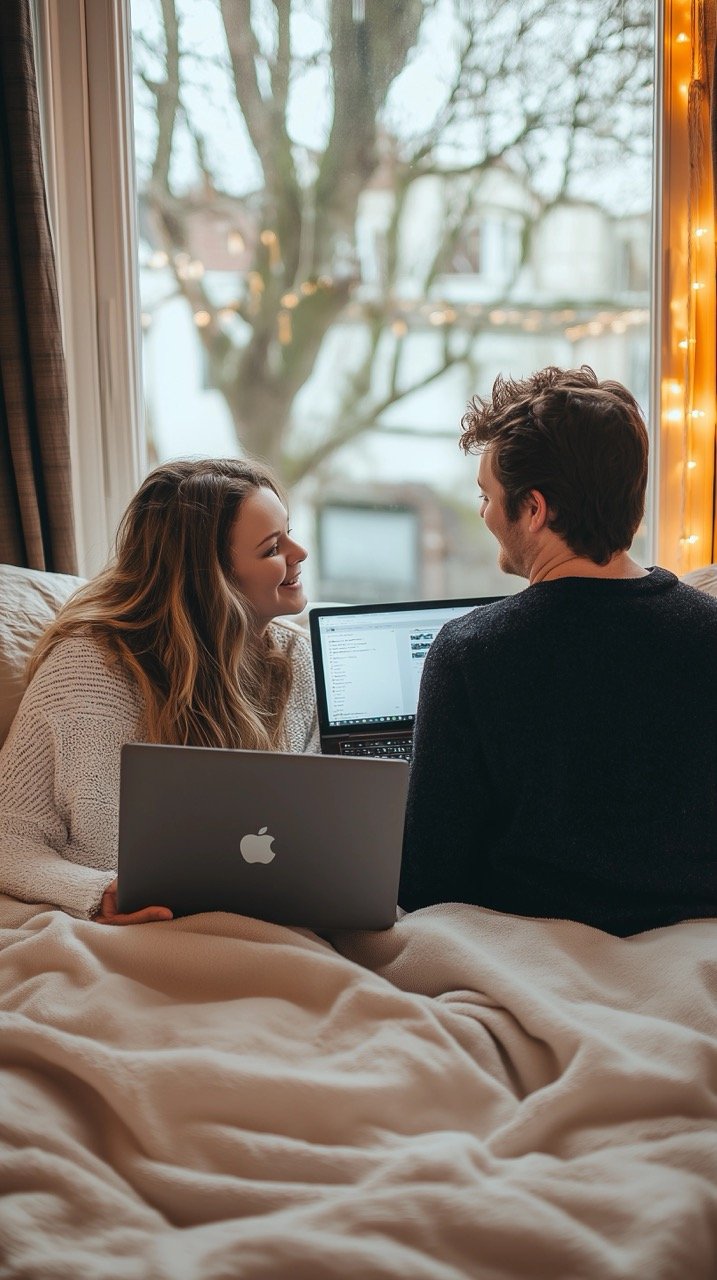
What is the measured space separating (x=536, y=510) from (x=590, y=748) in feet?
1.00

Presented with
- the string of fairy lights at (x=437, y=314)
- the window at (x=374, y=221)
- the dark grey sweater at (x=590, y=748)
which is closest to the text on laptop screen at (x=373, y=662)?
the dark grey sweater at (x=590, y=748)

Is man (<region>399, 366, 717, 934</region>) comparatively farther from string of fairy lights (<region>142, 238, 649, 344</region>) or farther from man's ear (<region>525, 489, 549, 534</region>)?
string of fairy lights (<region>142, 238, 649, 344</region>)

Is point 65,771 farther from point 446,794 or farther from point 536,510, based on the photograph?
point 536,510

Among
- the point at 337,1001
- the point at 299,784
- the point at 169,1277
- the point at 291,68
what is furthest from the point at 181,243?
the point at 169,1277

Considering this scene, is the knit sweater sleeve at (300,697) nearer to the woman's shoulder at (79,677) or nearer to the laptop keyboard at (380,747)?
the laptop keyboard at (380,747)

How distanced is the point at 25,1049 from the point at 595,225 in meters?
2.26

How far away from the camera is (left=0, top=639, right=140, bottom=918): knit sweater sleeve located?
1496 millimetres

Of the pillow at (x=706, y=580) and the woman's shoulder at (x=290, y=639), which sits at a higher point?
the pillow at (x=706, y=580)

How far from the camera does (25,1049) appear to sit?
1.02m

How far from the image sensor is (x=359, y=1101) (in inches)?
37.9

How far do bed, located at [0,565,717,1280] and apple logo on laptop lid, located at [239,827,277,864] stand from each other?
7 cm

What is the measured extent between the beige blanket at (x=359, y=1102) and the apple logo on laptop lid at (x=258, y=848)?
0.24 feet

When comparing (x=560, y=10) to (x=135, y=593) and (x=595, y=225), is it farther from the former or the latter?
(x=135, y=593)

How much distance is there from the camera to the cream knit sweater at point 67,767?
1.50 m
